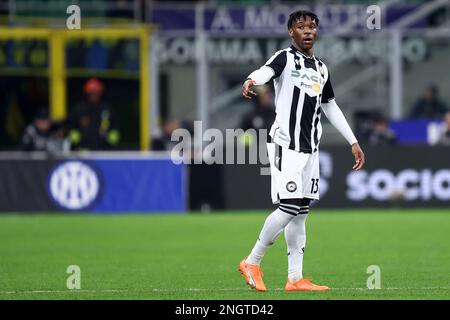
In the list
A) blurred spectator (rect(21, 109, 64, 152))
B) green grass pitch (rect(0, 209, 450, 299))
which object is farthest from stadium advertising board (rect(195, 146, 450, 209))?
blurred spectator (rect(21, 109, 64, 152))

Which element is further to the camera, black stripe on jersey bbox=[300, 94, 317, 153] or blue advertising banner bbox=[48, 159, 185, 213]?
blue advertising banner bbox=[48, 159, 185, 213]

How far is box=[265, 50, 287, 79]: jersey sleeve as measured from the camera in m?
10.2

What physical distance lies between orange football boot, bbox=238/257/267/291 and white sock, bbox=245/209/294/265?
5 centimetres

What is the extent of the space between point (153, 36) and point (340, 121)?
15.2 m

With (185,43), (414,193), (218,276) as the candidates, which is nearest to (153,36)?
(185,43)

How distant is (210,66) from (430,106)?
5.65 m

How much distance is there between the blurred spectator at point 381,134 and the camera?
22.8 meters

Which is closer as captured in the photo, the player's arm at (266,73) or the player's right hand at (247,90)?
the player's right hand at (247,90)

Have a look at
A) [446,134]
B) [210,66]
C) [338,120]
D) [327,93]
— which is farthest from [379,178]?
[327,93]

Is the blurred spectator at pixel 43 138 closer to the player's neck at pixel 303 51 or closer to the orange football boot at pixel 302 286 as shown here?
the player's neck at pixel 303 51

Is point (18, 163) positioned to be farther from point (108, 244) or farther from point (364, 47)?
point (364, 47)

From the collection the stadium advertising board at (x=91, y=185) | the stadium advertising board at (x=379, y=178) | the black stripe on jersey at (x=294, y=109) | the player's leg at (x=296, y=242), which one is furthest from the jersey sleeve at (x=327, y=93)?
the stadium advertising board at (x=91, y=185)

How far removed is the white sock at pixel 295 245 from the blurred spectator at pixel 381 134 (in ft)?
40.2

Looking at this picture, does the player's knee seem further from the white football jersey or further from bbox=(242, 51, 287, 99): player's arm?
bbox=(242, 51, 287, 99): player's arm
